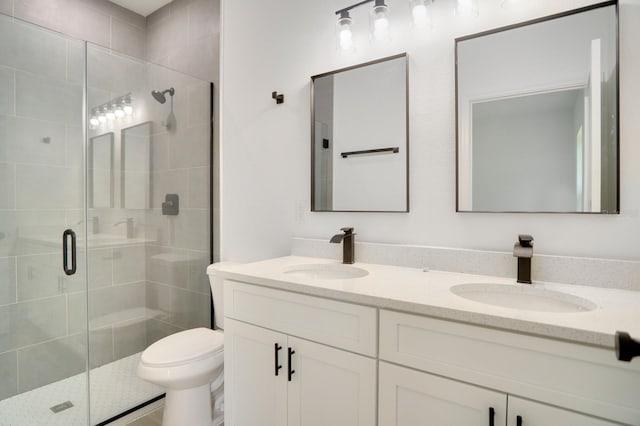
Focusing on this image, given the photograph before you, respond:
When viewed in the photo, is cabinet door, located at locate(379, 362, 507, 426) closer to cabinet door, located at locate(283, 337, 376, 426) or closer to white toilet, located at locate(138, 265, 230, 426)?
cabinet door, located at locate(283, 337, 376, 426)

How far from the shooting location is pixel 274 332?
1.25 meters

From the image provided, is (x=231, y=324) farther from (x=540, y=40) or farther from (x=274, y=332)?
(x=540, y=40)

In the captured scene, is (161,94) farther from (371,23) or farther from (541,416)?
(541,416)

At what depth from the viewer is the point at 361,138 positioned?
1654 mm

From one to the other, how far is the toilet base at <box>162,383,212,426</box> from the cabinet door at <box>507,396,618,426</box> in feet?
4.51

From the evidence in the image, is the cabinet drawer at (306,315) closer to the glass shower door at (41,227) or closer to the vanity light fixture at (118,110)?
the glass shower door at (41,227)

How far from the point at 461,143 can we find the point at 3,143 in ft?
7.53

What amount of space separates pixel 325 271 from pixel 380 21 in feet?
3.93

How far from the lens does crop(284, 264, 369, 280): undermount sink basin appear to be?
1516 mm

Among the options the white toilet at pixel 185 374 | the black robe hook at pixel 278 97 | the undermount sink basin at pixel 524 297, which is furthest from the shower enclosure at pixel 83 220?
the undermount sink basin at pixel 524 297

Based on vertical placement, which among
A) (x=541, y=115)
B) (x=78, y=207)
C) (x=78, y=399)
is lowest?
(x=78, y=399)

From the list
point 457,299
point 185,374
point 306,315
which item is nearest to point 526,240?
point 457,299

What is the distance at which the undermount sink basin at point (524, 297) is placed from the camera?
3.43ft

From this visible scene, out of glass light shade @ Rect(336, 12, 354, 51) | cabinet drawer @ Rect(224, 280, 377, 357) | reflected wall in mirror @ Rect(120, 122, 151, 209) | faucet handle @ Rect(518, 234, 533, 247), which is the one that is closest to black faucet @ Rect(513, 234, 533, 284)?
faucet handle @ Rect(518, 234, 533, 247)
